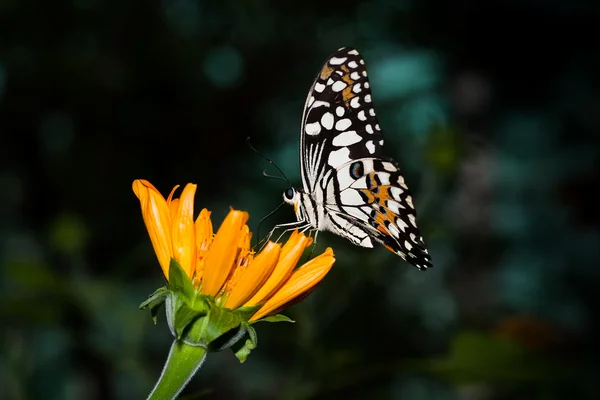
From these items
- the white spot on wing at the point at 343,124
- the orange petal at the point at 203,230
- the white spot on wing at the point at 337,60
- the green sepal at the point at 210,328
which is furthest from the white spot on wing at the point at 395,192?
the green sepal at the point at 210,328

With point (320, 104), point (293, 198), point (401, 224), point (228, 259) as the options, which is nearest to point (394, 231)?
point (401, 224)

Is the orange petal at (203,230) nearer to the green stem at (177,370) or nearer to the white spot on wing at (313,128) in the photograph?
the green stem at (177,370)

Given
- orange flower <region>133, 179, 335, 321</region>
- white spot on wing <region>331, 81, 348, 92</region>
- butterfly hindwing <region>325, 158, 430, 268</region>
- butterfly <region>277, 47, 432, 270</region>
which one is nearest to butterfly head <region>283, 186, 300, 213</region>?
butterfly <region>277, 47, 432, 270</region>

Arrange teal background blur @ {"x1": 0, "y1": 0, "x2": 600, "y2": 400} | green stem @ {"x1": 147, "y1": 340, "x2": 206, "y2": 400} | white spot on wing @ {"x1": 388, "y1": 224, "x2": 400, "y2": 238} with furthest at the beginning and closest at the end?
1. teal background blur @ {"x1": 0, "y1": 0, "x2": 600, "y2": 400}
2. white spot on wing @ {"x1": 388, "y1": 224, "x2": 400, "y2": 238}
3. green stem @ {"x1": 147, "y1": 340, "x2": 206, "y2": 400}

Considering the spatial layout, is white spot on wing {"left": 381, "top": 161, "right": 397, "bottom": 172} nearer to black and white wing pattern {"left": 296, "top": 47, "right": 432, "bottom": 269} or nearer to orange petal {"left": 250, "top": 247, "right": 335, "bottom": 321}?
black and white wing pattern {"left": 296, "top": 47, "right": 432, "bottom": 269}
